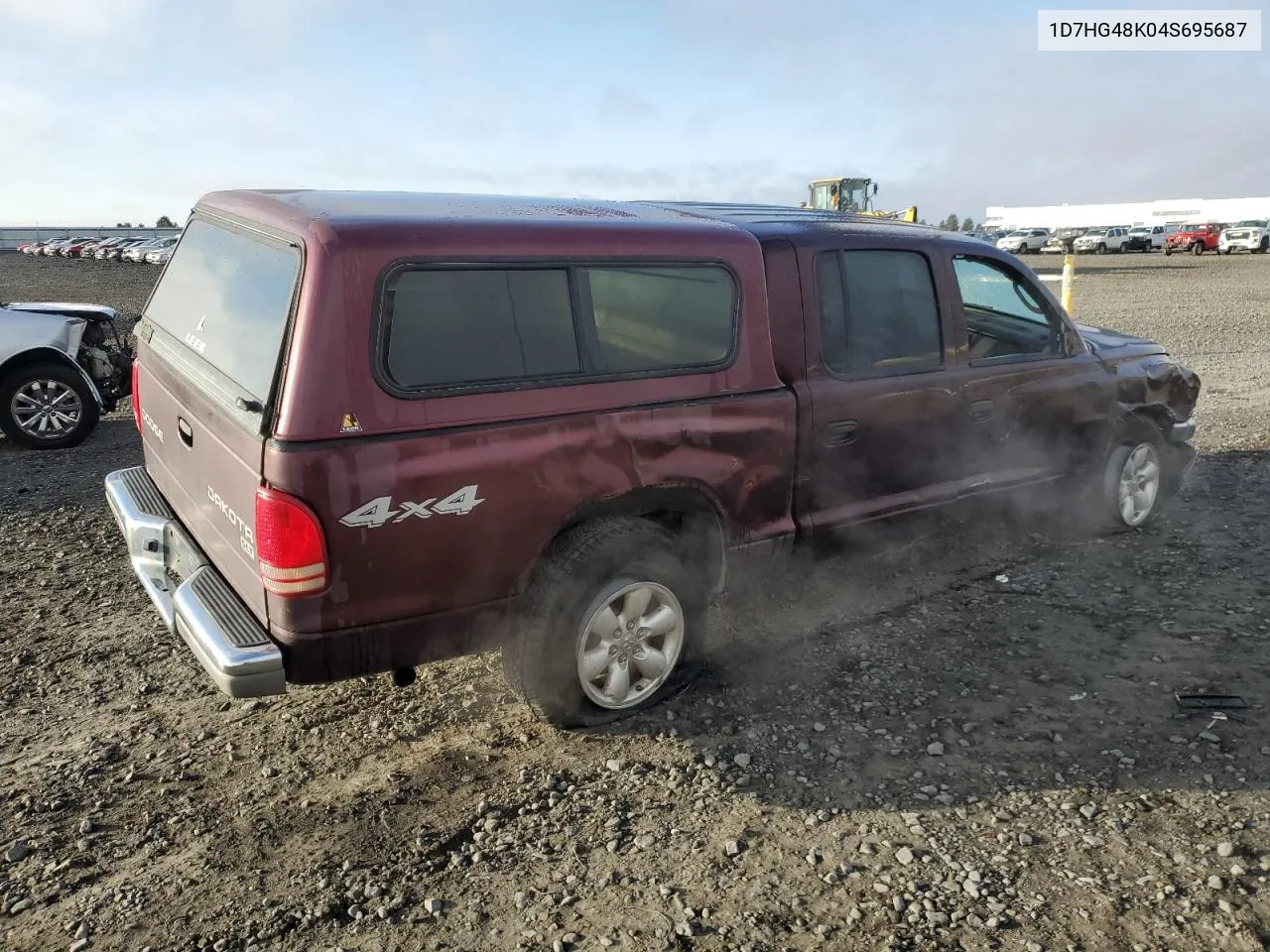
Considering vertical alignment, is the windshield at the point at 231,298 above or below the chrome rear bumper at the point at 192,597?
above

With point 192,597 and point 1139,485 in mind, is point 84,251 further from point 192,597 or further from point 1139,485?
point 1139,485

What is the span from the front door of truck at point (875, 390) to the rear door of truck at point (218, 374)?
2.18m

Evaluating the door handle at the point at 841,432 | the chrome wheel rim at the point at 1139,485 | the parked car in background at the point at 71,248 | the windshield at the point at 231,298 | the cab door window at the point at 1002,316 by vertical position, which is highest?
the parked car in background at the point at 71,248

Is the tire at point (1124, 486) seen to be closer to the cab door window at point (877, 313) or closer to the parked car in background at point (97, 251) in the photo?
the cab door window at point (877, 313)

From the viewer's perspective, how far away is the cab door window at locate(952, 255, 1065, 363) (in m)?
4.90

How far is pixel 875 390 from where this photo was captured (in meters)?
4.36

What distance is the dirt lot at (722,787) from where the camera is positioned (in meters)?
2.79

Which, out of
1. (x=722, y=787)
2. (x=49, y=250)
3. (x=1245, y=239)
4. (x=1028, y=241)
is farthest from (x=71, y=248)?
(x=722, y=787)

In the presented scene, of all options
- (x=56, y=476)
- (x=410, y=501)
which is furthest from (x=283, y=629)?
(x=56, y=476)

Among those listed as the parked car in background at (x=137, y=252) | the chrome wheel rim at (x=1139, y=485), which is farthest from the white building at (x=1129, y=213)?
the chrome wheel rim at (x=1139, y=485)

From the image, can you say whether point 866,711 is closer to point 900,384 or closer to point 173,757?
point 900,384

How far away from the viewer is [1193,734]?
147 inches

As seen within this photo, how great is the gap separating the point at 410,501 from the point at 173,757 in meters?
1.47

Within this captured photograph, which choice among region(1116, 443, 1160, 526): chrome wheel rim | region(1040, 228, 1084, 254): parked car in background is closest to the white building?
region(1040, 228, 1084, 254): parked car in background
